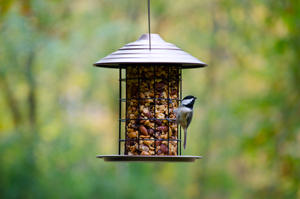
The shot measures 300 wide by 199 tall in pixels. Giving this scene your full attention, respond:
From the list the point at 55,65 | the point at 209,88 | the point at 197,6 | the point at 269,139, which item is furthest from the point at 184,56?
the point at 209,88

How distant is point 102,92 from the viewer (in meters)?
13.2

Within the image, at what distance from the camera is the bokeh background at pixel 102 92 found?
35.4 ft

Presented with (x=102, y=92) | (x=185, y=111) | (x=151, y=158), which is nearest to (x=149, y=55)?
(x=185, y=111)

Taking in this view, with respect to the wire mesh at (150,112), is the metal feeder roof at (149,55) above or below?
above

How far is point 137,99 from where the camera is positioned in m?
4.61

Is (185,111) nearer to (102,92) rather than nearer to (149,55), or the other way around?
(149,55)

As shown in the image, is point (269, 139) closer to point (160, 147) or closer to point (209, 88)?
point (160, 147)

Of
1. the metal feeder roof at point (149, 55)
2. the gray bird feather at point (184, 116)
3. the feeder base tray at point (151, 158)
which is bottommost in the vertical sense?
the feeder base tray at point (151, 158)

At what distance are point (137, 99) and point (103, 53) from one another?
723cm

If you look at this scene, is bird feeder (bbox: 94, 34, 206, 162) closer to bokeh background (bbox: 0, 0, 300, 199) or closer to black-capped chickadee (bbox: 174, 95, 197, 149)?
black-capped chickadee (bbox: 174, 95, 197, 149)

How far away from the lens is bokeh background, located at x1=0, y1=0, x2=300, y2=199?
425 inches

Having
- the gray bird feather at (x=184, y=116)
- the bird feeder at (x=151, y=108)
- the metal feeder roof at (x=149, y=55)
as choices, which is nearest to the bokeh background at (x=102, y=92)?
the bird feeder at (x=151, y=108)

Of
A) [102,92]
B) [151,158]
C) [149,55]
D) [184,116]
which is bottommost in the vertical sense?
[151,158]

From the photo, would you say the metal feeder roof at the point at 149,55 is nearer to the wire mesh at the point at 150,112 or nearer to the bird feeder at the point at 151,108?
the bird feeder at the point at 151,108
